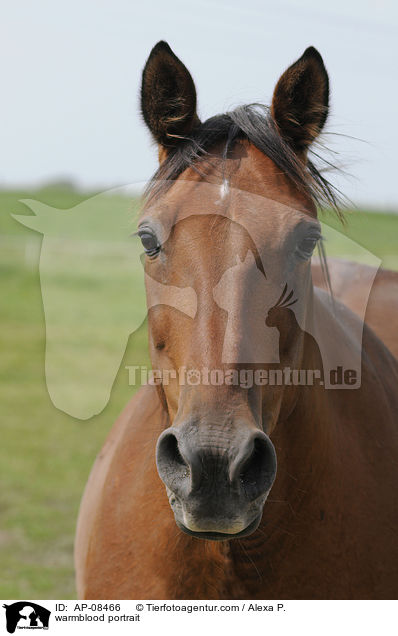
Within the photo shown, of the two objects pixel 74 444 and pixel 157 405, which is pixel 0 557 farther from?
pixel 157 405

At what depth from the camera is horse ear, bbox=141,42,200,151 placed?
2414mm

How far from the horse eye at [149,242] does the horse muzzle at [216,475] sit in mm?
710

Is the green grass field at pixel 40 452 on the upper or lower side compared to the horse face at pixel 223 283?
lower

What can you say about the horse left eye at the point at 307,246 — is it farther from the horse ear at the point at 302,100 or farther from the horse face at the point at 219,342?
the horse ear at the point at 302,100

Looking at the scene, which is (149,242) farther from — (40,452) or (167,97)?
(40,452)

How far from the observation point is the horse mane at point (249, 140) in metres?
2.32

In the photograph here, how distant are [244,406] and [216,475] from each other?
214 millimetres

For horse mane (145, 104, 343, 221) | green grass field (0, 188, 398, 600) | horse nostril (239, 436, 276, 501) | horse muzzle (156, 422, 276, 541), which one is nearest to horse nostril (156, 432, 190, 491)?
horse muzzle (156, 422, 276, 541)

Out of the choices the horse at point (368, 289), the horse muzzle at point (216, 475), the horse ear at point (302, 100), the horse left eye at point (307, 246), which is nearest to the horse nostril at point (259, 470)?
the horse muzzle at point (216, 475)

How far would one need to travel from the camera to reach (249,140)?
7.88 feet

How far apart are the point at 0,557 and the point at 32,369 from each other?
7.46 m

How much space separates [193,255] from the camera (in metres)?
2.08

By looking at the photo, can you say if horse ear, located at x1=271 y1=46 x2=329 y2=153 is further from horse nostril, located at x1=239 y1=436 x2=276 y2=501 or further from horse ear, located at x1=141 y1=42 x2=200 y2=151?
horse nostril, located at x1=239 y1=436 x2=276 y2=501

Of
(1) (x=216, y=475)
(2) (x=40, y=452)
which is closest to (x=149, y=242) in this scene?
(1) (x=216, y=475)
